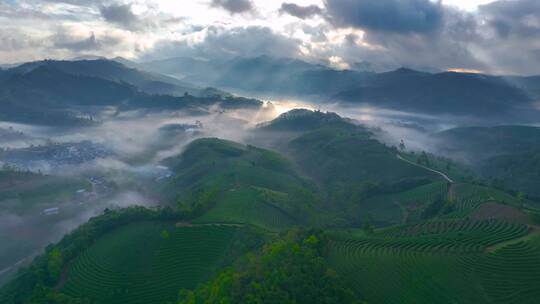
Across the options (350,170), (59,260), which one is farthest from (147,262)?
(350,170)

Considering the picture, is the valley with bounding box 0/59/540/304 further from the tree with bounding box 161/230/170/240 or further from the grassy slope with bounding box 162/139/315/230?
the grassy slope with bounding box 162/139/315/230

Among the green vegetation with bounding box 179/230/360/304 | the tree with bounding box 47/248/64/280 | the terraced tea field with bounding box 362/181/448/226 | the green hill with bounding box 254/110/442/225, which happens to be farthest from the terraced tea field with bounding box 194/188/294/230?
the tree with bounding box 47/248/64/280

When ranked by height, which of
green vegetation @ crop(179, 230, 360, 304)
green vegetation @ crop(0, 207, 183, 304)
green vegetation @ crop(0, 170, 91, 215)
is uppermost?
green vegetation @ crop(179, 230, 360, 304)

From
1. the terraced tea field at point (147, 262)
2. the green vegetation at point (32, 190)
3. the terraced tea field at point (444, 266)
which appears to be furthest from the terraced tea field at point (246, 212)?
the green vegetation at point (32, 190)

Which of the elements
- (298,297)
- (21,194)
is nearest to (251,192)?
(298,297)

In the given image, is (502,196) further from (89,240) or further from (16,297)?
(16,297)

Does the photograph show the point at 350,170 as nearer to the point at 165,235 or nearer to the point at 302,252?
the point at 165,235
